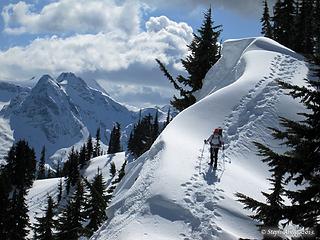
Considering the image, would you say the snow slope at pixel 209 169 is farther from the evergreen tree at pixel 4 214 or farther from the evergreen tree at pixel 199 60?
the evergreen tree at pixel 4 214

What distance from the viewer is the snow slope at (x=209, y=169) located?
1669 centimetres

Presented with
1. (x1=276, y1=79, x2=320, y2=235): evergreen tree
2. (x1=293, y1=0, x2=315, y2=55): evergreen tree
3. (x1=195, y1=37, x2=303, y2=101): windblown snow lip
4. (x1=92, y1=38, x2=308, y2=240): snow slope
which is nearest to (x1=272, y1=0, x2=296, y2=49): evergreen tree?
(x1=293, y1=0, x2=315, y2=55): evergreen tree

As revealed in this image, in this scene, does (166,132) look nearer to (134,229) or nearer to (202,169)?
(202,169)

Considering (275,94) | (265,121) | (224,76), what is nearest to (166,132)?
(265,121)

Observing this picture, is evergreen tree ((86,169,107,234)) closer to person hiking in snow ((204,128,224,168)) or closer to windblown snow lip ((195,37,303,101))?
person hiking in snow ((204,128,224,168))

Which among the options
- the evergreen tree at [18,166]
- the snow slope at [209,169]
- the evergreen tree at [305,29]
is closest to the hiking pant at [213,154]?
the snow slope at [209,169]

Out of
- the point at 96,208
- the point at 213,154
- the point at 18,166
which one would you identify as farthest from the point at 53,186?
the point at 213,154

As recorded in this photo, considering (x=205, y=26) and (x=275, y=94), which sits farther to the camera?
(x=205, y=26)

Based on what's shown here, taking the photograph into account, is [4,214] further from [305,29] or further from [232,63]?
[305,29]

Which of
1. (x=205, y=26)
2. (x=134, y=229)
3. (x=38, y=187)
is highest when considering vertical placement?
(x=205, y=26)

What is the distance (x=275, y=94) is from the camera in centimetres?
2955

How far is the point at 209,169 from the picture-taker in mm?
20656

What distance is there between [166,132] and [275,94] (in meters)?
8.42

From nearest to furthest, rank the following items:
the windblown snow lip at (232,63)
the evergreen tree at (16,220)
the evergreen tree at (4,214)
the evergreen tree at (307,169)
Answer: the evergreen tree at (307,169) < the windblown snow lip at (232,63) < the evergreen tree at (4,214) < the evergreen tree at (16,220)
